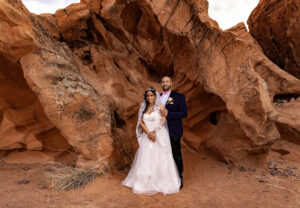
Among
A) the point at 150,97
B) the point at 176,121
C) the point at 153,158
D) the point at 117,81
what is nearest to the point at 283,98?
the point at 176,121

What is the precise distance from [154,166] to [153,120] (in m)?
0.71

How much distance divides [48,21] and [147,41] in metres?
2.45

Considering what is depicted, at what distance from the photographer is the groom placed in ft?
10.2

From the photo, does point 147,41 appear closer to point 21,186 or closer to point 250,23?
point 21,186

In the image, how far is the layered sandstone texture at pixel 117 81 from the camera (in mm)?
3199

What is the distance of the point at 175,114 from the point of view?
10.1 ft

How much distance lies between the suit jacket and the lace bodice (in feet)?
0.58

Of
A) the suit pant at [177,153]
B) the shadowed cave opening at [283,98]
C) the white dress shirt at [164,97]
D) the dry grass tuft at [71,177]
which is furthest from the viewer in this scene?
the shadowed cave opening at [283,98]

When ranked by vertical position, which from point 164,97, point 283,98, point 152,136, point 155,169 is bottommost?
point 155,169

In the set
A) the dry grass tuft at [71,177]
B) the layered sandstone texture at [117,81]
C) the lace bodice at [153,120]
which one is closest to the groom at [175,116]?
the lace bodice at [153,120]

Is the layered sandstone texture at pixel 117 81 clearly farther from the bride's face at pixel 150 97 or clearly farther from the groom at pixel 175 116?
the groom at pixel 175 116

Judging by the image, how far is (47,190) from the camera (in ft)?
9.20

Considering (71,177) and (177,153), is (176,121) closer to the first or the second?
(177,153)

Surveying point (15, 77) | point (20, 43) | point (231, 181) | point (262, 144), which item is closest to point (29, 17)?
point (20, 43)
